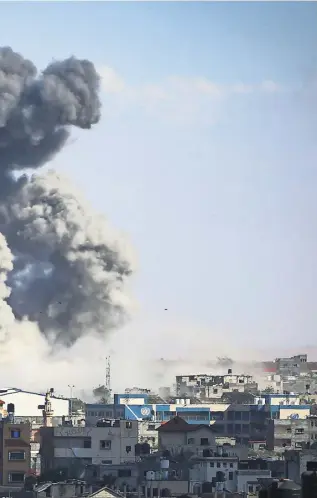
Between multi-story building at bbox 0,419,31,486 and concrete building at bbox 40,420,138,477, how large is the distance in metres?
0.83

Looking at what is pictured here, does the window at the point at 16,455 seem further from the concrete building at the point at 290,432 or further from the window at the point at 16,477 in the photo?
the concrete building at the point at 290,432

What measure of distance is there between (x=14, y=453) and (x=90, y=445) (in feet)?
8.13

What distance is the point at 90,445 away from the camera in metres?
53.2

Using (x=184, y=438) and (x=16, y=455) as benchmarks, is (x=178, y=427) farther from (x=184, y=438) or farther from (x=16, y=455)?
(x=16, y=455)

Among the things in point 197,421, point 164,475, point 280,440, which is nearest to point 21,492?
point 164,475

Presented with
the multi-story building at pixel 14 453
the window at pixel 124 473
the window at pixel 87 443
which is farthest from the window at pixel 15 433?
the window at pixel 124 473

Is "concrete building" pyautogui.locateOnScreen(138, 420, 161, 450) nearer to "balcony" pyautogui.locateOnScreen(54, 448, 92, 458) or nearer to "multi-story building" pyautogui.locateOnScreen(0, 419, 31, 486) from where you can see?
"balcony" pyautogui.locateOnScreen(54, 448, 92, 458)

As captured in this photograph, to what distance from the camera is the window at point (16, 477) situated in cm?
5094

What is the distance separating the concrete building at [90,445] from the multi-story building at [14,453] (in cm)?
83

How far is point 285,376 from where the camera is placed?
4208 inches

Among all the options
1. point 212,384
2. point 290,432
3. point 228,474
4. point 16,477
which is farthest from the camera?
point 212,384

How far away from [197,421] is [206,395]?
577 inches

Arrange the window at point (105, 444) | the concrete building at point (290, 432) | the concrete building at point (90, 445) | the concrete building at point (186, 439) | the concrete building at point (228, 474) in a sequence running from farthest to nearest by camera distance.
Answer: the concrete building at point (290, 432) < the concrete building at point (186, 439) < the window at point (105, 444) < the concrete building at point (90, 445) < the concrete building at point (228, 474)

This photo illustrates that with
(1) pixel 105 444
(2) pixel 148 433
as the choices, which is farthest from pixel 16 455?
(2) pixel 148 433
